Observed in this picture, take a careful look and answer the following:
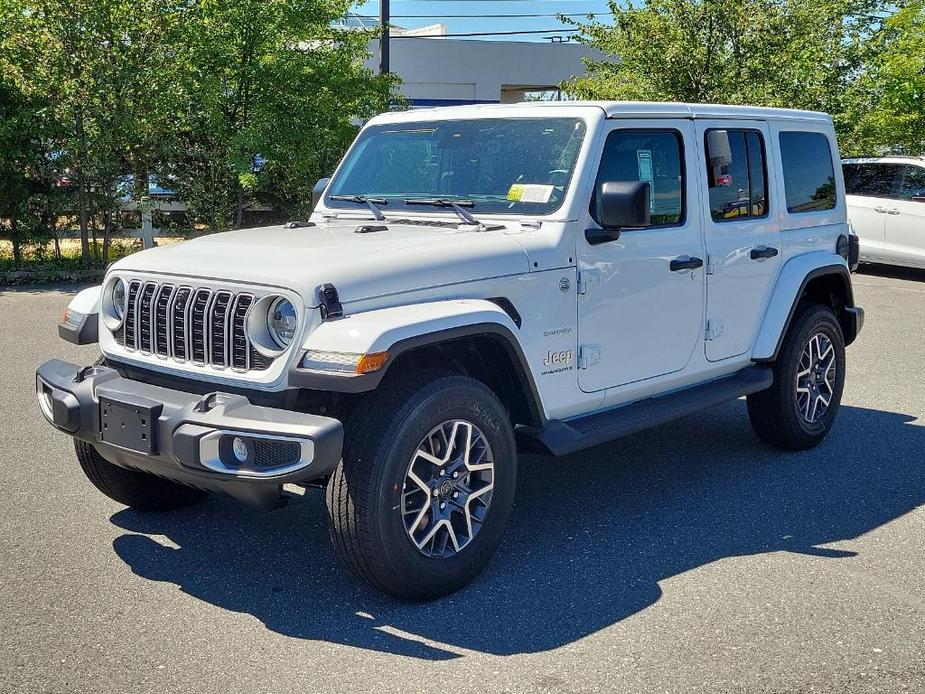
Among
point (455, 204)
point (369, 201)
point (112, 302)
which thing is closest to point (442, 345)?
point (455, 204)

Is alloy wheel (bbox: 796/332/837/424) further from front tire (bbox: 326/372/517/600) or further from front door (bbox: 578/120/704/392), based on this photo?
front tire (bbox: 326/372/517/600)

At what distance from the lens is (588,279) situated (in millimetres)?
4809

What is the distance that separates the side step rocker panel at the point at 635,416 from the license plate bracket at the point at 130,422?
1.60 metres

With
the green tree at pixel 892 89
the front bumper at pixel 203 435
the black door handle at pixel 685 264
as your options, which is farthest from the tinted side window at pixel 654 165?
the green tree at pixel 892 89

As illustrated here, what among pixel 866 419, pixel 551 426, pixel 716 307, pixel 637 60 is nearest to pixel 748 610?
pixel 551 426

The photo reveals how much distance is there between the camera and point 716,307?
561 centimetres

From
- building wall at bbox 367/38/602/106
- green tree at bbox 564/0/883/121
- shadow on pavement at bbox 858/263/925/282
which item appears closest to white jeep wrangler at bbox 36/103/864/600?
shadow on pavement at bbox 858/263/925/282

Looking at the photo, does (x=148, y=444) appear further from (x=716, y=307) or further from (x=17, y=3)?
(x=17, y=3)

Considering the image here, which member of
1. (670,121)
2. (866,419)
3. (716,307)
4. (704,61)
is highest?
(704,61)

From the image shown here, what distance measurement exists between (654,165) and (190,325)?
2.49 meters

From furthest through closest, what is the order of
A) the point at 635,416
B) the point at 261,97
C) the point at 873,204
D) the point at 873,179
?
the point at 873,179 < the point at 873,204 < the point at 261,97 < the point at 635,416

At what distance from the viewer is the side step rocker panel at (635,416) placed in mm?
4633

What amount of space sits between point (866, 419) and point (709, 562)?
10.1ft

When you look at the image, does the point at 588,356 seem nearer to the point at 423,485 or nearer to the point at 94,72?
the point at 423,485
